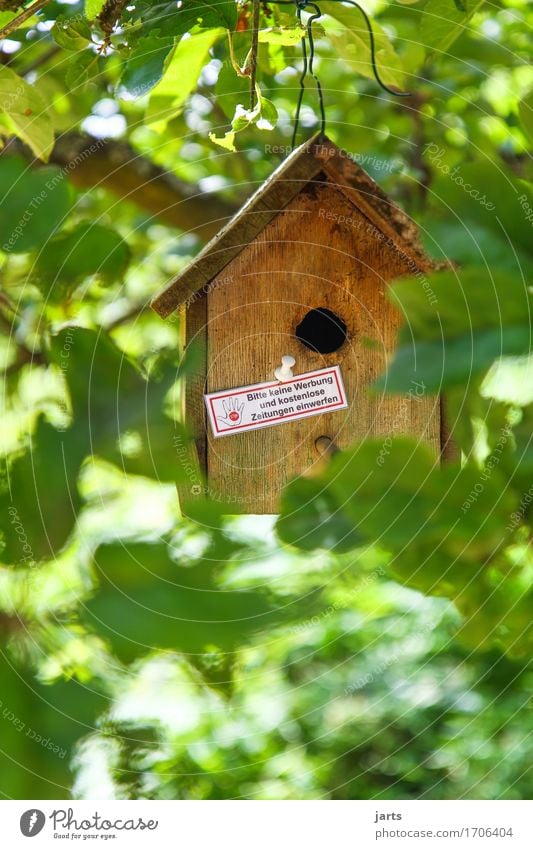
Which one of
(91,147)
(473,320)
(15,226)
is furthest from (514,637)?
(91,147)

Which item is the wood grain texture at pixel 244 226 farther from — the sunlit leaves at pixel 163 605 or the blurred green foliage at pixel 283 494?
the sunlit leaves at pixel 163 605

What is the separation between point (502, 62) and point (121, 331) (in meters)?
0.80

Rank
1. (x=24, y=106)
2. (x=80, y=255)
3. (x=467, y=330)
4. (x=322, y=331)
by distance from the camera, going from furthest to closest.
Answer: (x=24, y=106) < (x=322, y=331) < (x=80, y=255) < (x=467, y=330)

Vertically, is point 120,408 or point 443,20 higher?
point 443,20

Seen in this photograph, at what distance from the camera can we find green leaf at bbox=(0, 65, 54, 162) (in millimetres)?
1019

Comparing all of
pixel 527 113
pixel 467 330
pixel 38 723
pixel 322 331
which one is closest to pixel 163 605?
pixel 38 723

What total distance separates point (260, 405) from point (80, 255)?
0.22 metres

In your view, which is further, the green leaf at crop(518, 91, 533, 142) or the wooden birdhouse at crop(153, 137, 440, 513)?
the wooden birdhouse at crop(153, 137, 440, 513)

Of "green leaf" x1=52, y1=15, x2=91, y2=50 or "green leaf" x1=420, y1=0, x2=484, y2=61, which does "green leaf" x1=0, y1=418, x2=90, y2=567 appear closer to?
"green leaf" x1=52, y1=15, x2=91, y2=50

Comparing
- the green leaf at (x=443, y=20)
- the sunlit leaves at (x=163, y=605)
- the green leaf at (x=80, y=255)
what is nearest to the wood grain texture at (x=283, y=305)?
the green leaf at (x=80, y=255)

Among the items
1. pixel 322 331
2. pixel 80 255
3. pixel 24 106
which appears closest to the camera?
pixel 80 255

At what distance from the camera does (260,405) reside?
2.94ft

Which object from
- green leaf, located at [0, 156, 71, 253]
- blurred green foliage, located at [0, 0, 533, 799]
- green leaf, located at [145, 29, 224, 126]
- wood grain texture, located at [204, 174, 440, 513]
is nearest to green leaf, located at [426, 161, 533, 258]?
blurred green foliage, located at [0, 0, 533, 799]

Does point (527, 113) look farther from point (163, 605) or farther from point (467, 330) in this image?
point (163, 605)
